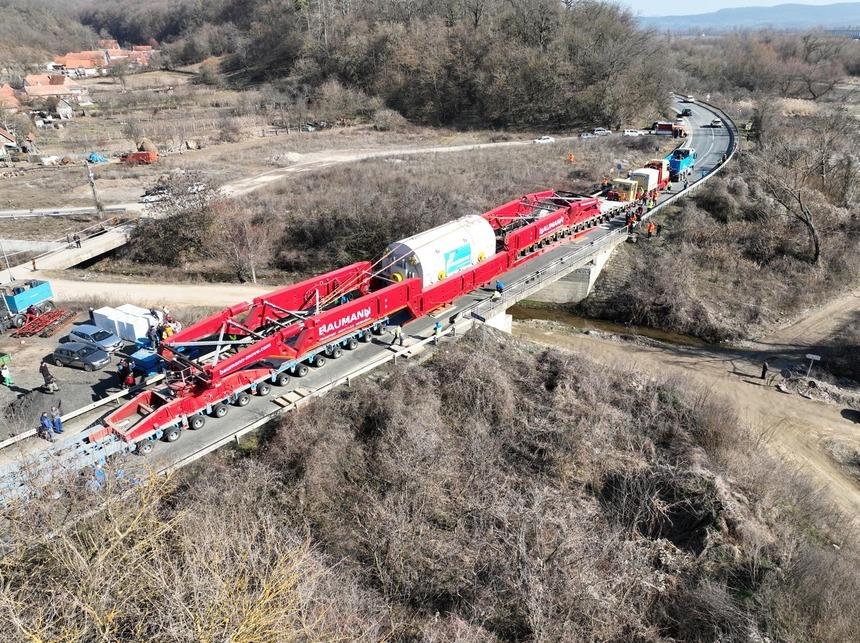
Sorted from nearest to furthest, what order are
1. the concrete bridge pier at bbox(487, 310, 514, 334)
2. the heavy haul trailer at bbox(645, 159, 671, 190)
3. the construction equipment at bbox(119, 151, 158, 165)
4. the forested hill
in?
the concrete bridge pier at bbox(487, 310, 514, 334) → the heavy haul trailer at bbox(645, 159, 671, 190) → the construction equipment at bbox(119, 151, 158, 165) → the forested hill

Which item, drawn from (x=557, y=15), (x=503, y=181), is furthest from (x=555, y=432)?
(x=557, y=15)

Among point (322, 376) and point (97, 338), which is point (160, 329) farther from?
point (322, 376)

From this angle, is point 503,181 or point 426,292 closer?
point 426,292

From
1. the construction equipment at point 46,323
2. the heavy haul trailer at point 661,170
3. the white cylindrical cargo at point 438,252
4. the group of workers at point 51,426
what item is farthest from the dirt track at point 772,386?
the construction equipment at point 46,323

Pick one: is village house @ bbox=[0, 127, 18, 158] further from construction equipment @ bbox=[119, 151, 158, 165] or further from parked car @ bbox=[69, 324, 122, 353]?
parked car @ bbox=[69, 324, 122, 353]

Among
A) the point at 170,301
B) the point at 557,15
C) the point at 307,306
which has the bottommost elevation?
the point at 170,301

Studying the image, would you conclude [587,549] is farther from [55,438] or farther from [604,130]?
[604,130]

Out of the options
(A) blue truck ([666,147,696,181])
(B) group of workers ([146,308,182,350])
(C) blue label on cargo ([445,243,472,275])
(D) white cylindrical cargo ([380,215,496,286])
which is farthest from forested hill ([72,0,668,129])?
(B) group of workers ([146,308,182,350])
